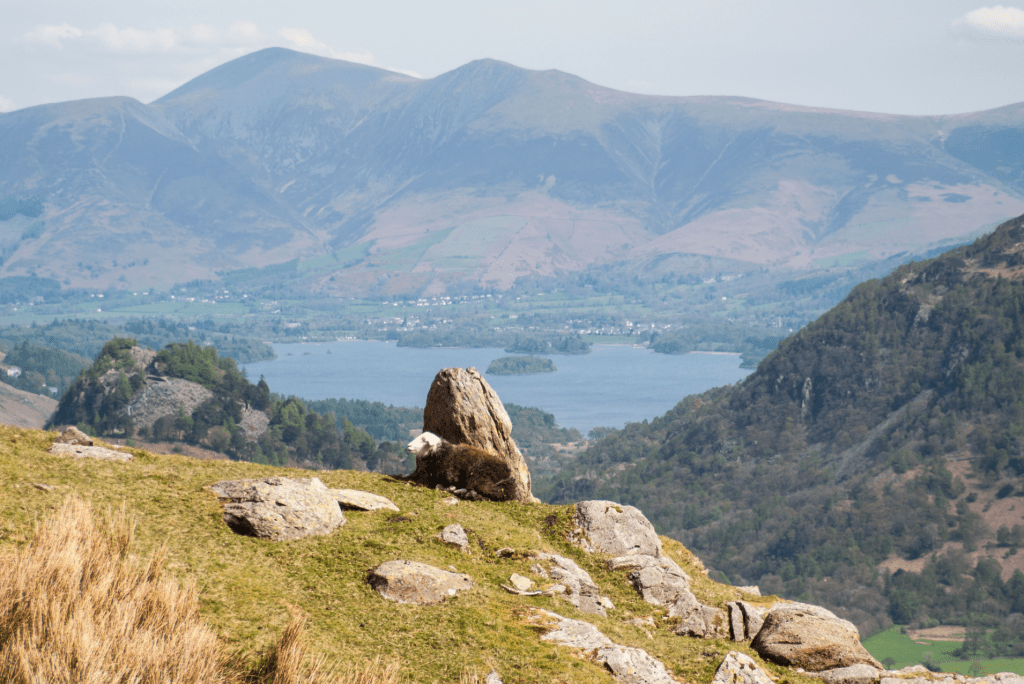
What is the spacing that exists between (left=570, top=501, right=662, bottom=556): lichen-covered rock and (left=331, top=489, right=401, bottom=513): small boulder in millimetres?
4379

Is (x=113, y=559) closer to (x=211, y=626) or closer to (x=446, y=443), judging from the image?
(x=211, y=626)

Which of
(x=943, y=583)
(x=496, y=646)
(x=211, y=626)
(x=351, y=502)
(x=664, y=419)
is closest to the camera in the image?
(x=211, y=626)

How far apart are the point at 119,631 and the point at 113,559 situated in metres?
1.35

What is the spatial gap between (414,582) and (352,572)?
1195 millimetres

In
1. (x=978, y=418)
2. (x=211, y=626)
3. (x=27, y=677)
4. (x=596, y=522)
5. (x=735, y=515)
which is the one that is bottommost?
(x=735, y=515)

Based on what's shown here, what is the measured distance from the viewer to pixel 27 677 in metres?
8.45

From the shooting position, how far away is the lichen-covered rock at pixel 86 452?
18862 mm

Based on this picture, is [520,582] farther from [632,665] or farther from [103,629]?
[103,629]

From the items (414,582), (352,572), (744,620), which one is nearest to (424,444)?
(352,572)

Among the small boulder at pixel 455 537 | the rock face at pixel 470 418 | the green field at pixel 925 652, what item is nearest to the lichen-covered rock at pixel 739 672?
the small boulder at pixel 455 537

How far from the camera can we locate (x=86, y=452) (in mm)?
19375

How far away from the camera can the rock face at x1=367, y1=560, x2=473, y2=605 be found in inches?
586

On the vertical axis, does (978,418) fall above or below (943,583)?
above

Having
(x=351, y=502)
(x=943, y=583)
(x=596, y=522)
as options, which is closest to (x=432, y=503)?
(x=351, y=502)
